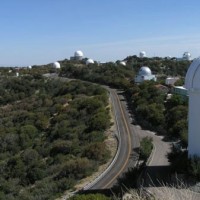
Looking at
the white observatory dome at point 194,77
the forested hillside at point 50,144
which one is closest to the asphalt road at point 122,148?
the forested hillside at point 50,144

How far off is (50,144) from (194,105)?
1499 cm

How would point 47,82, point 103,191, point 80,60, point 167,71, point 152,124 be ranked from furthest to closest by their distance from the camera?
point 80,60 → point 167,71 → point 47,82 → point 152,124 → point 103,191

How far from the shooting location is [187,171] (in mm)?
14500

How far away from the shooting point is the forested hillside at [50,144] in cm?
1988

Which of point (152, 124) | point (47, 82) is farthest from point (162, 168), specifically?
point (47, 82)

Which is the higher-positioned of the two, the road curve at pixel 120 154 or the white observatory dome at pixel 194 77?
the white observatory dome at pixel 194 77

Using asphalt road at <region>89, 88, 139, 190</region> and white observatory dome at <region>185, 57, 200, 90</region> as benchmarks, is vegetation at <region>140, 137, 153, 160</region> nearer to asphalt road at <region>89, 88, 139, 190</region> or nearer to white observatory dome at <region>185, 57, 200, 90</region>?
asphalt road at <region>89, 88, 139, 190</region>

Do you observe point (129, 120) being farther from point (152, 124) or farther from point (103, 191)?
point (103, 191)

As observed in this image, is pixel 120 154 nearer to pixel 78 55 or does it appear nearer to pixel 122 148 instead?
pixel 122 148

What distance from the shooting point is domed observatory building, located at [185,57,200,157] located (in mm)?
14398

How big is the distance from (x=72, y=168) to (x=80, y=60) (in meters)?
83.8

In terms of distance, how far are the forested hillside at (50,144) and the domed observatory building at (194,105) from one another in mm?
6085

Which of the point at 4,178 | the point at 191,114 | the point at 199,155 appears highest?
the point at 191,114

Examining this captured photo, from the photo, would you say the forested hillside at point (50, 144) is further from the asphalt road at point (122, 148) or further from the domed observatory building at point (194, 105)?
the domed observatory building at point (194, 105)
